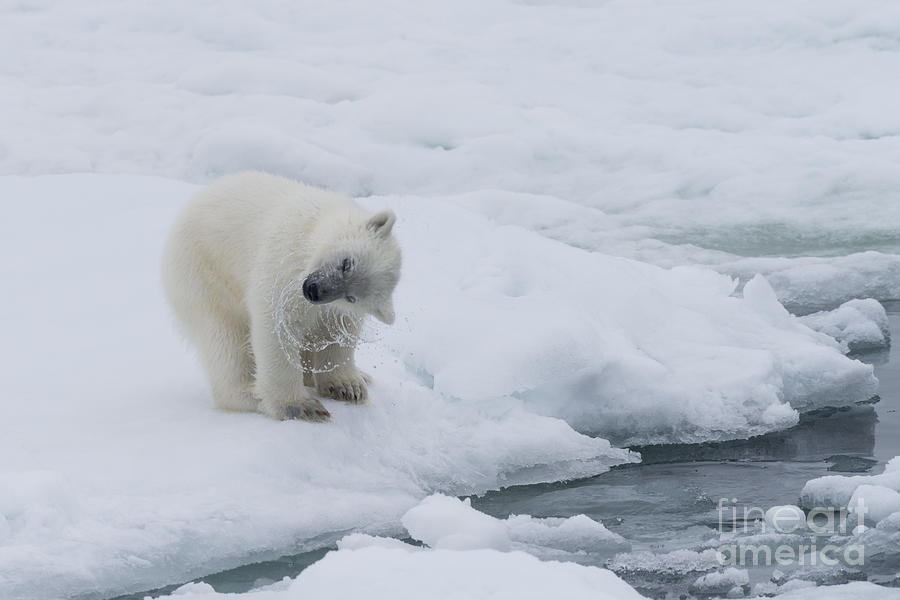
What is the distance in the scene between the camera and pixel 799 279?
22.1ft

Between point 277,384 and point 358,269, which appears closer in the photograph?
point 358,269

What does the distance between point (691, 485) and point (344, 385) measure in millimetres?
1288

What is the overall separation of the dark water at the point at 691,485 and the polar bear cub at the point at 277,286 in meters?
0.71

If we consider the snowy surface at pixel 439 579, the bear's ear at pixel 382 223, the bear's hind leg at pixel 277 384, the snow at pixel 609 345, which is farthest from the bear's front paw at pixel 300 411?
the snowy surface at pixel 439 579

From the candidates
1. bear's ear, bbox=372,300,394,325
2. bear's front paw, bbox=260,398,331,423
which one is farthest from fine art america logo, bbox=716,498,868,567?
bear's front paw, bbox=260,398,331,423

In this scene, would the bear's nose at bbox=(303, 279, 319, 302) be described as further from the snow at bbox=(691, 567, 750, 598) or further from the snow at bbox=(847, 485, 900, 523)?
the snow at bbox=(847, 485, 900, 523)

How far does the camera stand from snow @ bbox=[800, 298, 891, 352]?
18.7 ft

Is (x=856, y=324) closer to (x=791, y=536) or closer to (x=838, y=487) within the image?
(x=838, y=487)

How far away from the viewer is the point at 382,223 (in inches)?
147

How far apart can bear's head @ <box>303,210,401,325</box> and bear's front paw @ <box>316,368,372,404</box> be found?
45cm

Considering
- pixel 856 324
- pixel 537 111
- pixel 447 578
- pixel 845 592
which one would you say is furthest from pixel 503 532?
pixel 537 111

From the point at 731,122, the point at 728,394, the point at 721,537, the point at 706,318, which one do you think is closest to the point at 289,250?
the point at 721,537

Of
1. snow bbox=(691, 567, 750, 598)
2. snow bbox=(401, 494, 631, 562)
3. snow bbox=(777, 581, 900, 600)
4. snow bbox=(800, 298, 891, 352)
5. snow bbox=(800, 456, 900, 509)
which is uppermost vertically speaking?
snow bbox=(800, 298, 891, 352)

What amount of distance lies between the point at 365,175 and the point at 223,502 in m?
5.54
